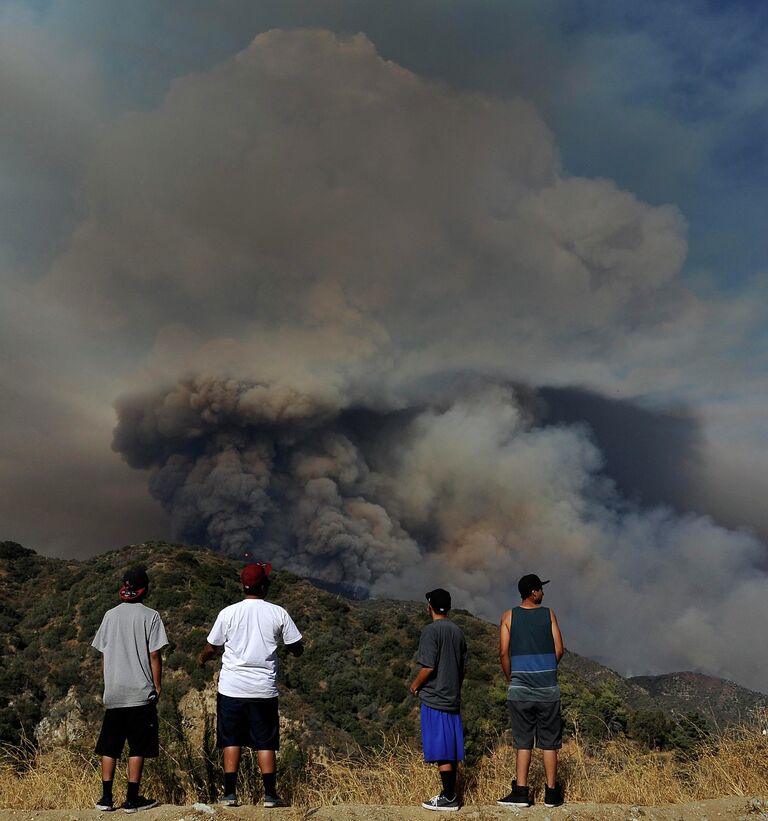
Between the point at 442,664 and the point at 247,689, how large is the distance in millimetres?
1710

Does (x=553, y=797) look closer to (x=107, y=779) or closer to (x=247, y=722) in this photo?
(x=247, y=722)

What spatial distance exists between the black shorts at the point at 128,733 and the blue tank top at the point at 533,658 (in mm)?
3228

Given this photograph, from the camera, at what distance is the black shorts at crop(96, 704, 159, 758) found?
231 inches

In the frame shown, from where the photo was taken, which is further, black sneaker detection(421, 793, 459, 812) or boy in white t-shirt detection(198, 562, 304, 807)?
boy in white t-shirt detection(198, 562, 304, 807)

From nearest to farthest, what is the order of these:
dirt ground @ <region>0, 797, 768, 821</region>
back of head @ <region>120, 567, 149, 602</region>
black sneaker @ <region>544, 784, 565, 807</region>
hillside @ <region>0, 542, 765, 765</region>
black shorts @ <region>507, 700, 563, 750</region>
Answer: dirt ground @ <region>0, 797, 768, 821</region>, black sneaker @ <region>544, 784, 565, 807</region>, black shorts @ <region>507, 700, 563, 750</region>, back of head @ <region>120, 567, 149, 602</region>, hillside @ <region>0, 542, 765, 765</region>

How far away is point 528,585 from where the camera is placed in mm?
6141

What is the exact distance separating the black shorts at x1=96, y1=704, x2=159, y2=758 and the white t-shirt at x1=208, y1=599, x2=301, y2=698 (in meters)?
0.76

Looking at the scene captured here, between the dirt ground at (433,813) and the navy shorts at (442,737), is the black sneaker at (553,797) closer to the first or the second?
the dirt ground at (433,813)

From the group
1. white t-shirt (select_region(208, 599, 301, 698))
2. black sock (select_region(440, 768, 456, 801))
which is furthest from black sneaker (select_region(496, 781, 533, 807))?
white t-shirt (select_region(208, 599, 301, 698))

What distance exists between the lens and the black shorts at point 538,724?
19.4 feet

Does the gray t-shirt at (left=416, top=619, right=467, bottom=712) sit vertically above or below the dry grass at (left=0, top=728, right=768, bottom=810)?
above

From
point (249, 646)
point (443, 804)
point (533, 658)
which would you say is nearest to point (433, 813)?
point (443, 804)

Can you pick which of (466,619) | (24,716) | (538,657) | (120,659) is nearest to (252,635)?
(120,659)

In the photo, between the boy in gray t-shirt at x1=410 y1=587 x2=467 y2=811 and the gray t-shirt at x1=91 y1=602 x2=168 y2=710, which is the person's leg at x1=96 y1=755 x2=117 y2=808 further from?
the boy in gray t-shirt at x1=410 y1=587 x2=467 y2=811
